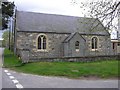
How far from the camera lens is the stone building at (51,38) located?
4009 centimetres

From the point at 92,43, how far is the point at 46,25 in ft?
30.2

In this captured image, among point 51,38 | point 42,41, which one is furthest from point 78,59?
point 51,38

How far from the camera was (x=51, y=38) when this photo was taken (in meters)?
41.8

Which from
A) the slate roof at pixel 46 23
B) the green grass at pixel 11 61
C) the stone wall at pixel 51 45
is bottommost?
the green grass at pixel 11 61

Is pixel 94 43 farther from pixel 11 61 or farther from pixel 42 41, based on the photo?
pixel 11 61

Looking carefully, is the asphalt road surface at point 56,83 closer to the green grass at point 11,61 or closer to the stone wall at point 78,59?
the green grass at point 11,61

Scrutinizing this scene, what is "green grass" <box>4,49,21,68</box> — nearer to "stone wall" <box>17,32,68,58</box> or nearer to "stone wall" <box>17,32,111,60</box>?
"stone wall" <box>17,32,111,60</box>

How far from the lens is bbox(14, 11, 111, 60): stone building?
1578 inches

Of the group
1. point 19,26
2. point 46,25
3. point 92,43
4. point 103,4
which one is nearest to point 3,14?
point 19,26

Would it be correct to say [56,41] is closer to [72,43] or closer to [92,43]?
[72,43]

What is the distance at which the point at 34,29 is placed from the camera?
134ft

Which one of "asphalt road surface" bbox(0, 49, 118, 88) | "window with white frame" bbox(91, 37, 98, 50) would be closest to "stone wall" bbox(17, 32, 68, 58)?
"window with white frame" bbox(91, 37, 98, 50)

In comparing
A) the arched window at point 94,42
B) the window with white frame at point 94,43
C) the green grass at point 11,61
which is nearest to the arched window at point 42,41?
the green grass at point 11,61

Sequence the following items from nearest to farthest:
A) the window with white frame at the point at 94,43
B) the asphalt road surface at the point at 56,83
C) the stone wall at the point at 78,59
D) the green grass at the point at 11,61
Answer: the asphalt road surface at the point at 56,83, the green grass at the point at 11,61, the stone wall at the point at 78,59, the window with white frame at the point at 94,43
